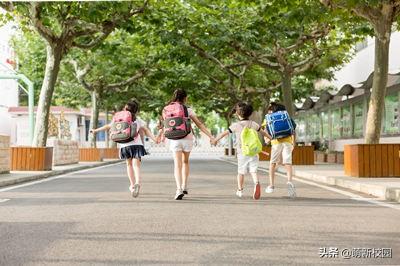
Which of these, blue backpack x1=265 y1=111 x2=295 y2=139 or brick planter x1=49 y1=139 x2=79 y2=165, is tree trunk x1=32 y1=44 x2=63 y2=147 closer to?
brick planter x1=49 y1=139 x2=79 y2=165

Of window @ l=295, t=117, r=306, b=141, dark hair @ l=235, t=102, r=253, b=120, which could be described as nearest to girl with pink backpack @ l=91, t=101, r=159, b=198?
dark hair @ l=235, t=102, r=253, b=120

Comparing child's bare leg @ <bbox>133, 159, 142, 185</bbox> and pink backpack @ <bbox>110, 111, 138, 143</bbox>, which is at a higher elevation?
pink backpack @ <bbox>110, 111, 138, 143</bbox>

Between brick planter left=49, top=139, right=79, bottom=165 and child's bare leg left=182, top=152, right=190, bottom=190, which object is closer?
child's bare leg left=182, top=152, right=190, bottom=190

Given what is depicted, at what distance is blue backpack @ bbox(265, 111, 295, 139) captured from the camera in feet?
35.7

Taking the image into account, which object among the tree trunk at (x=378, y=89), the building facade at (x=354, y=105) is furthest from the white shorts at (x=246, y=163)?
the building facade at (x=354, y=105)

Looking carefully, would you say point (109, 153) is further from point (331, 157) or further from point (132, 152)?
point (132, 152)

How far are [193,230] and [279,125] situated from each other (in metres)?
4.56

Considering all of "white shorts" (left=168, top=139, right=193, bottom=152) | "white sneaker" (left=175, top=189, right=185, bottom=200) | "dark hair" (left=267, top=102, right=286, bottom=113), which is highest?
"dark hair" (left=267, top=102, right=286, bottom=113)

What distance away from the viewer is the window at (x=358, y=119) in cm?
2861

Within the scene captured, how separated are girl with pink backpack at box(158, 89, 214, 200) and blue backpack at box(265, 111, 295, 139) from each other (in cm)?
145

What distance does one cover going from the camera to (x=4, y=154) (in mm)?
16812

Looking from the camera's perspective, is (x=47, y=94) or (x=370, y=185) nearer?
(x=370, y=185)

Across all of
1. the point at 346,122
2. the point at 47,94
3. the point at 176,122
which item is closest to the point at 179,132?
the point at 176,122

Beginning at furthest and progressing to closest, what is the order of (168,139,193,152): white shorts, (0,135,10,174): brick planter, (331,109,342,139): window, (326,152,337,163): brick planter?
(331,109,342,139): window
(326,152,337,163): brick planter
(0,135,10,174): brick planter
(168,139,193,152): white shorts
